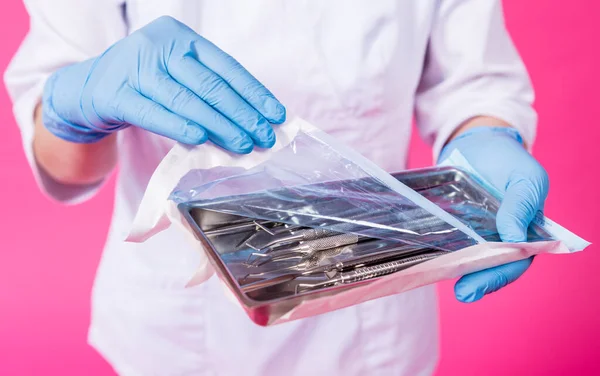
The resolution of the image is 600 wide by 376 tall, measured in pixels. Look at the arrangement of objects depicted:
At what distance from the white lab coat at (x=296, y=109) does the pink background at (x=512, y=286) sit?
571 mm

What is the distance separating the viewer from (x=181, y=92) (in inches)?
23.2

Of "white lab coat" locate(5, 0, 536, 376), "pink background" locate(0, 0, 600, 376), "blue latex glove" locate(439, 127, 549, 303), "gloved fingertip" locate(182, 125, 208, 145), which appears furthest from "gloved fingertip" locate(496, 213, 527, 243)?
"pink background" locate(0, 0, 600, 376)

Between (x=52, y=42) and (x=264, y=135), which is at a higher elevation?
(x=52, y=42)

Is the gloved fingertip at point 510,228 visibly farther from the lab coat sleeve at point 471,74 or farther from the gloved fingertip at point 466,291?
the lab coat sleeve at point 471,74

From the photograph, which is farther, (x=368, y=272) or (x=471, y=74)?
(x=471, y=74)

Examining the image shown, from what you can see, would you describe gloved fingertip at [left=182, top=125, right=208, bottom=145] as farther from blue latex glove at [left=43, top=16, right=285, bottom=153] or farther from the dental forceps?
the dental forceps

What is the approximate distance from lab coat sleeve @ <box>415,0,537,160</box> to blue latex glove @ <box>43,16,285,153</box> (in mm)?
339

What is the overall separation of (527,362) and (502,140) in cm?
77

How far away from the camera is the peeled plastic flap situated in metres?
0.60

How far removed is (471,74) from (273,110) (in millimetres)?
362

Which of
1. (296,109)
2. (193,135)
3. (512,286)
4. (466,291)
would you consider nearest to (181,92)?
(193,135)

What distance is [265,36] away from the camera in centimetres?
69

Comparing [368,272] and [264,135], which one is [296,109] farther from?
[368,272]

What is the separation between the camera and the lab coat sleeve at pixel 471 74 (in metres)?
0.81
